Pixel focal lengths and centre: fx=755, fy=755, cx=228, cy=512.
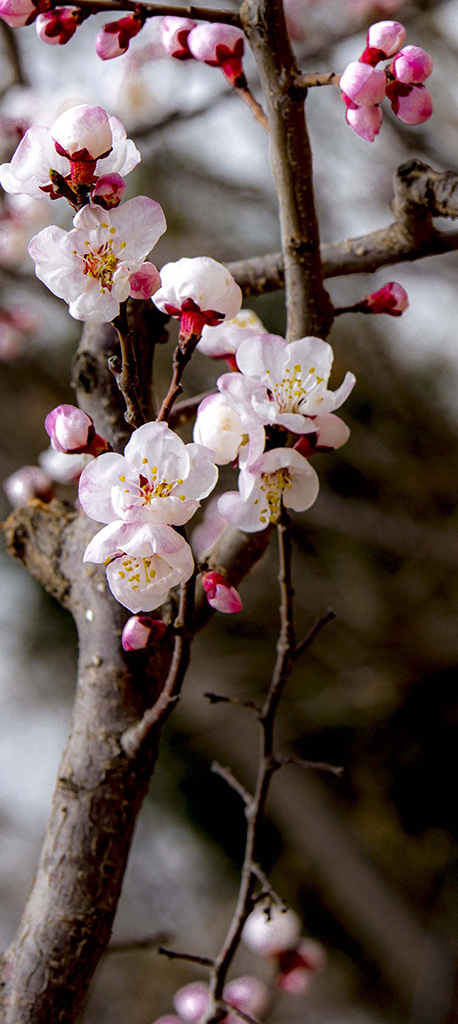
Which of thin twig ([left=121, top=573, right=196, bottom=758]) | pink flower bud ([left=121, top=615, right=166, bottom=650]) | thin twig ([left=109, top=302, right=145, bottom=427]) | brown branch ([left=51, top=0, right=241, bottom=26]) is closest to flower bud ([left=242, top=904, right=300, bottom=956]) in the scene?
thin twig ([left=121, top=573, right=196, bottom=758])

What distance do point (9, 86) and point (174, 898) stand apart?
8.48ft

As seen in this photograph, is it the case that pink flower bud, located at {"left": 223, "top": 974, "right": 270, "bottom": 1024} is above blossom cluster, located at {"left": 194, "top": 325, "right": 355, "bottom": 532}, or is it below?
below

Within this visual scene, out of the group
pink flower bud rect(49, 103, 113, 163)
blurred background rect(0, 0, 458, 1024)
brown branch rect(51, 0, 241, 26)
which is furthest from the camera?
blurred background rect(0, 0, 458, 1024)

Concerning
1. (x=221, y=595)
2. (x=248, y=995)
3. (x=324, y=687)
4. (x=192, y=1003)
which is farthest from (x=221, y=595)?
(x=324, y=687)

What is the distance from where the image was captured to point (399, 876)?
247 centimetres

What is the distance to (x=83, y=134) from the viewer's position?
0.29 metres

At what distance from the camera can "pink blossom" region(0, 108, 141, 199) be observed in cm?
31

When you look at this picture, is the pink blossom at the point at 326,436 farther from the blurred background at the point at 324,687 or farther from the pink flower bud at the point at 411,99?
the blurred background at the point at 324,687

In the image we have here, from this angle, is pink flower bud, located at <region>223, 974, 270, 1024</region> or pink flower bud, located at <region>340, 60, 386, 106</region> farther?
pink flower bud, located at <region>223, 974, 270, 1024</region>

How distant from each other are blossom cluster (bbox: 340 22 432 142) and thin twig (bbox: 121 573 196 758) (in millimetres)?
245

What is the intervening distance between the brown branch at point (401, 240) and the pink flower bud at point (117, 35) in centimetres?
17

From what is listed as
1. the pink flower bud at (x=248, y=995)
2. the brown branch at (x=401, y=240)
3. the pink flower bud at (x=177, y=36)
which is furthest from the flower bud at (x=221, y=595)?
the pink flower bud at (x=248, y=995)

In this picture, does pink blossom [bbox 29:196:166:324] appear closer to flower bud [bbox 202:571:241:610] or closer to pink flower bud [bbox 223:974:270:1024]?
flower bud [bbox 202:571:241:610]

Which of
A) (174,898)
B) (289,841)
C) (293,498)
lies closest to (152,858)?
(174,898)
